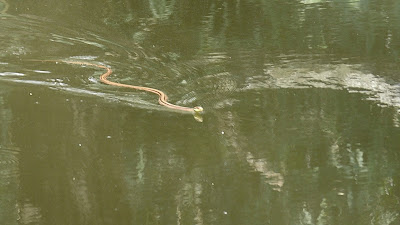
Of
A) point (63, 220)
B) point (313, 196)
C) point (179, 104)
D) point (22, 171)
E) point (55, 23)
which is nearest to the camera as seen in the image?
point (63, 220)

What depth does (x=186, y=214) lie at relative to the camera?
4711mm

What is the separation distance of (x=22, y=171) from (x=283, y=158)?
1.90 meters

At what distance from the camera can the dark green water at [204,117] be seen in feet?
16.0

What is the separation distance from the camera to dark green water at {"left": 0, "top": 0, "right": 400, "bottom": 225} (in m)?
4.88

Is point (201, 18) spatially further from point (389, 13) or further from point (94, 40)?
point (389, 13)

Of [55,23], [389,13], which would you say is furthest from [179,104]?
[389,13]

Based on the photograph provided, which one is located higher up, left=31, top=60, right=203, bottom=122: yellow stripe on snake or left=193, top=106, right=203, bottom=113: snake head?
left=193, top=106, right=203, bottom=113: snake head

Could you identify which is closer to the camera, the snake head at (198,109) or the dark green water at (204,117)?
the dark green water at (204,117)

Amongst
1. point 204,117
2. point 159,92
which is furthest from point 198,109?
point 159,92

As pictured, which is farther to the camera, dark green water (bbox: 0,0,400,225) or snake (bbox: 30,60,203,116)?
snake (bbox: 30,60,203,116)

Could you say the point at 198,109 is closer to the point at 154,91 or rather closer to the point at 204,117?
the point at 204,117

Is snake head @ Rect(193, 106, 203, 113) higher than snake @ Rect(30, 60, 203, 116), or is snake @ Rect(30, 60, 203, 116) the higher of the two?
snake head @ Rect(193, 106, 203, 113)

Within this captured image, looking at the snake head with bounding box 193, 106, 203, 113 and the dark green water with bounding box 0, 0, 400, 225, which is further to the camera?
the snake head with bounding box 193, 106, 203, 113

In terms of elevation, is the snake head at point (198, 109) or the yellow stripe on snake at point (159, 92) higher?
the snake head at point (198, 109)
